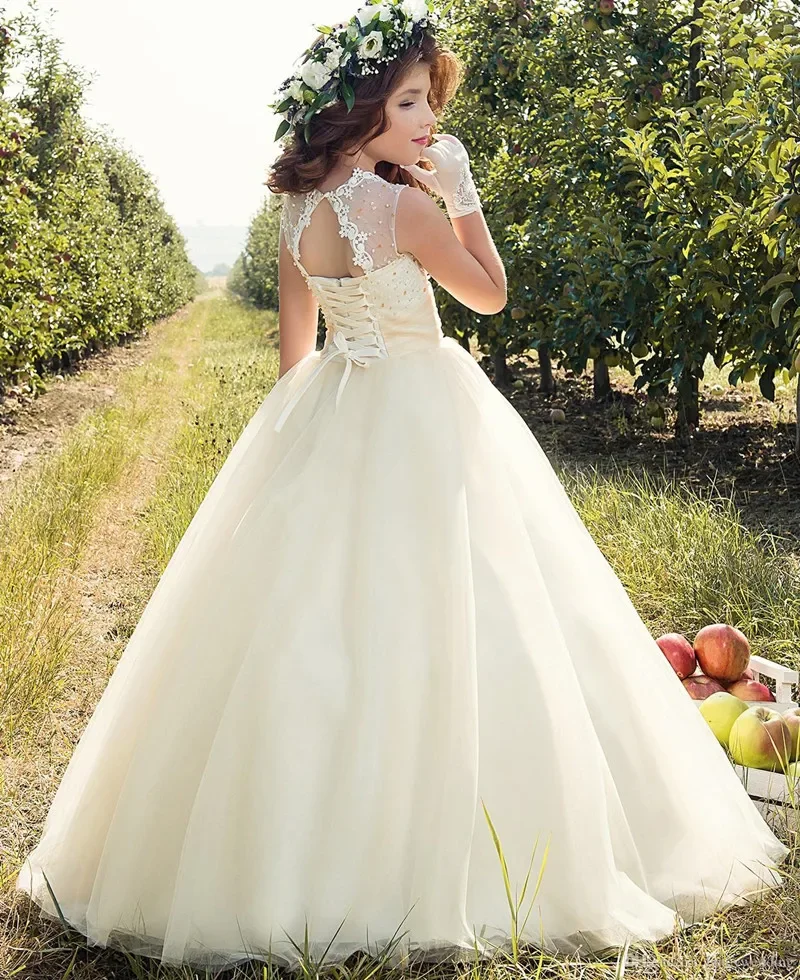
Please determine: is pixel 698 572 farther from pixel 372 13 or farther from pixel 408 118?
pixel 372 13

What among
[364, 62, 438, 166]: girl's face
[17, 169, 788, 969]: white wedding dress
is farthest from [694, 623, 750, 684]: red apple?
[364, 62, 438, 166]: girl's face

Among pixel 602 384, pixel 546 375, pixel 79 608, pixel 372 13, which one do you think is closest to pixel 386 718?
pixel 372 13

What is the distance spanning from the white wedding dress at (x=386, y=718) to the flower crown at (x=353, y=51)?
20cm

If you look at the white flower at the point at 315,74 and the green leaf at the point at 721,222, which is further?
the green leaf at the point at 721,222

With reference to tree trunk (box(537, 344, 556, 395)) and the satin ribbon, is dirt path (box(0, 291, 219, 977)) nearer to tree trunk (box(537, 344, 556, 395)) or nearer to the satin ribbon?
the satin ribbon

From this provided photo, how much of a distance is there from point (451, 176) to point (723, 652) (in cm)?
160

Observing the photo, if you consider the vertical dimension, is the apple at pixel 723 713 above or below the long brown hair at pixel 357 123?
below

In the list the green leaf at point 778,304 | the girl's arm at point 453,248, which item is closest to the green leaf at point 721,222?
the green leaf at point 778,304

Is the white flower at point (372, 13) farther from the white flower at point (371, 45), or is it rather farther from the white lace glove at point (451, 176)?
the white lace glove at point (451, 176)

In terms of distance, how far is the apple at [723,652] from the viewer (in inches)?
115

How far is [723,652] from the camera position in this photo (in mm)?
2932

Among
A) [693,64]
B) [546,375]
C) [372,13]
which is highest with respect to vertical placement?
[693,64]

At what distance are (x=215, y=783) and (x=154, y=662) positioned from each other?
0.39 m

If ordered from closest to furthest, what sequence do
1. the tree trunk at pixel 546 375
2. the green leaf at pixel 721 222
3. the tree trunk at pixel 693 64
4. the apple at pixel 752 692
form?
the apple at pixel 752 692 < the green leaf at pixel 721 222 < the tree trunk at pixel 693 64 < the tree trunk at pixel 546 375
